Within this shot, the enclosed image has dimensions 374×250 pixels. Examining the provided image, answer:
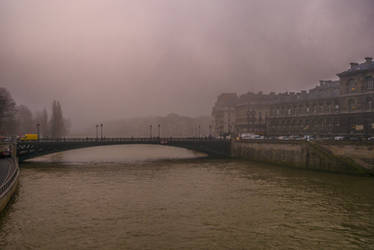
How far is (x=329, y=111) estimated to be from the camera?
89.5 m

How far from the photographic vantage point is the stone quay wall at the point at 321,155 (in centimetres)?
4838

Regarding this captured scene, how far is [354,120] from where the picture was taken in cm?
7538

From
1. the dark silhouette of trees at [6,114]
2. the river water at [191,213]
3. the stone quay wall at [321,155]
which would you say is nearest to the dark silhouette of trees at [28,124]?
→ the dark silhouette of trees at [6,114]

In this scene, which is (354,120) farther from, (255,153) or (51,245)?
(51,245)

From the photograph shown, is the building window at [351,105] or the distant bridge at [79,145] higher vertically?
the building window at [351,105]

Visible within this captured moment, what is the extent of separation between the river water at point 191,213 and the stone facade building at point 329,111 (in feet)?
113

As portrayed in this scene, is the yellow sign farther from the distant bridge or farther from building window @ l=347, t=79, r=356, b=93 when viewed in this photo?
the distant bridge

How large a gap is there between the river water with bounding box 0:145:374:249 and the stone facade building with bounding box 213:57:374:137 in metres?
34.4

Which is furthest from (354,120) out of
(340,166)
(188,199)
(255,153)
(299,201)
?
(188,199)

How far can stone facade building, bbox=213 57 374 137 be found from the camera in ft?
240

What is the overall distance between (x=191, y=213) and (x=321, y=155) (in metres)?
33.8

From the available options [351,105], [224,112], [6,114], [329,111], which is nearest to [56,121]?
[6,114]

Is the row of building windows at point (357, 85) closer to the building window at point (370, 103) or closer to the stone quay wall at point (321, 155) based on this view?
the building window at point (370, 103)

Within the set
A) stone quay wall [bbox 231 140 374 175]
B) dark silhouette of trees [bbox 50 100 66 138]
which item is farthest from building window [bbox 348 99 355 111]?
dark silhouette of trees [bbox 50 100 66 138]
